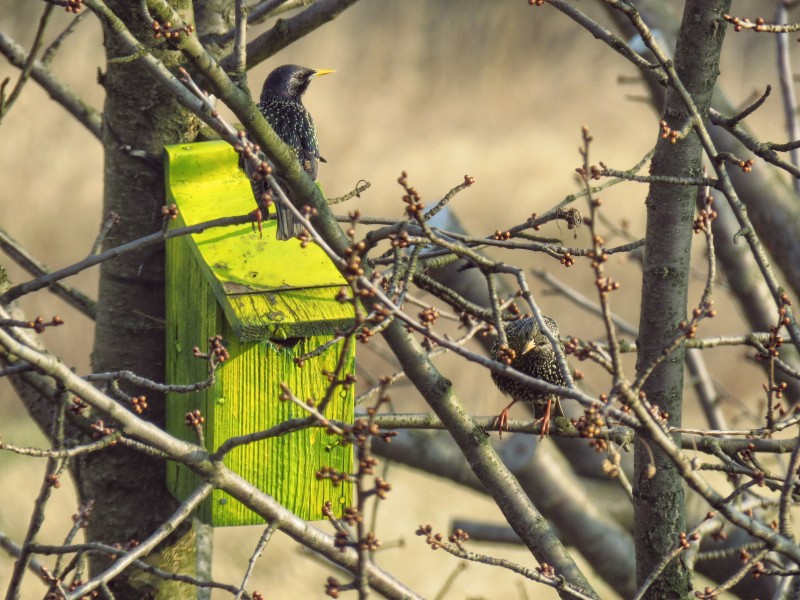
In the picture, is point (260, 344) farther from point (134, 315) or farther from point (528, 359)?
point (528, 359)

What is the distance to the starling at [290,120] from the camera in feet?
7.77

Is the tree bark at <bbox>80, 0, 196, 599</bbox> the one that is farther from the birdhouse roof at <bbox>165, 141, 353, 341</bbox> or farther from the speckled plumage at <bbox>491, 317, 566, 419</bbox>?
the speckled plumage at <bbox>491, 317, 566, 419</bbox>

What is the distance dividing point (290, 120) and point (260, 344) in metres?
0.81

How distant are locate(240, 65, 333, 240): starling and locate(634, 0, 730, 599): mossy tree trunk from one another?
722mm

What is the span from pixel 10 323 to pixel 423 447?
6.80 ft

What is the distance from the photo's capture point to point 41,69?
2857 millimetres

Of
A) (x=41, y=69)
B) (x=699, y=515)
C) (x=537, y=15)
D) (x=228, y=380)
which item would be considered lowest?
(x=699, y=515)

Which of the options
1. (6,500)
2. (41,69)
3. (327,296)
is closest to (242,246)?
(327,296)

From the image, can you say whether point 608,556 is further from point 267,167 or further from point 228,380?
point 267,167

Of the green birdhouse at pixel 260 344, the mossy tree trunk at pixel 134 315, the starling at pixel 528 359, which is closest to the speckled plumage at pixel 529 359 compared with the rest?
the starling at pixel 528 359

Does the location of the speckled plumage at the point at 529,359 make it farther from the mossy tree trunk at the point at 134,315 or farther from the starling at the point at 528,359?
the mossy tree trunk at the point at 134,315

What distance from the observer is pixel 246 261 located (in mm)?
2385

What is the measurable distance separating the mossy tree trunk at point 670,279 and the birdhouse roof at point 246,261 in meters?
0.61

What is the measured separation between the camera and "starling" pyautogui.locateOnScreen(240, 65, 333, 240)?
7.77 ft
